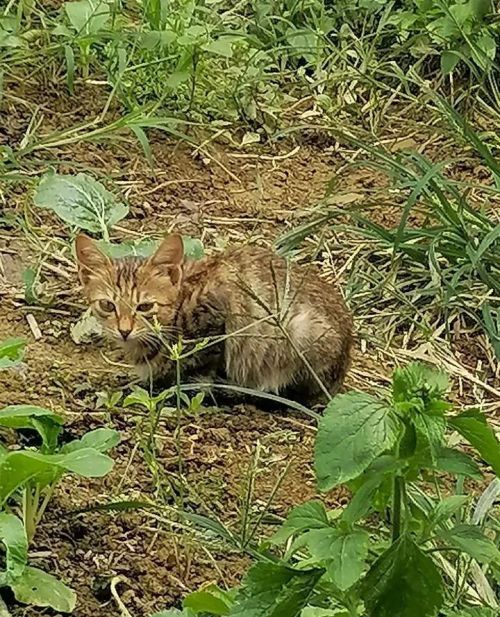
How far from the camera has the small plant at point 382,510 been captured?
2.05m

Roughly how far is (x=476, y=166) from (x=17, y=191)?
1.64 meters

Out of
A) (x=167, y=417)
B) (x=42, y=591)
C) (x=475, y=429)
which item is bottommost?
(x=167, y=417)

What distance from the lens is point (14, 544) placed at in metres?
2.56

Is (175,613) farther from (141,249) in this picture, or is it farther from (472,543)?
(141,249)

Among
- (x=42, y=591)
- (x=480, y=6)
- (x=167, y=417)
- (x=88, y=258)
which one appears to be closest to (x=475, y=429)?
(x=42, y=591)

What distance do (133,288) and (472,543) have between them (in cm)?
165

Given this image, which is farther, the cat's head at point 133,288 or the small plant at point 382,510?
the cat's head at point 133,288

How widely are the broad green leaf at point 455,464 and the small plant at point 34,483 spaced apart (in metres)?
0.74

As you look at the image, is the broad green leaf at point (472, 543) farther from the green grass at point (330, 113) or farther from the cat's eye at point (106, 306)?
the cat's eye at point (106, 306)

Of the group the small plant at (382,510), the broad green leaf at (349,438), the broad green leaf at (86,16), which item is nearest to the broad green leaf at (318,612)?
the small plant at (382,510)

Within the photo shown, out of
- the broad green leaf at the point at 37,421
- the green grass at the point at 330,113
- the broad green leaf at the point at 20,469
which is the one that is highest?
the broad green leaf at the point at 20,469

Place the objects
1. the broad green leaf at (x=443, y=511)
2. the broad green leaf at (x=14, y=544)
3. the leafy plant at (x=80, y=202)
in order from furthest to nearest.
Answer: the leafy plant at (x=80, y=202) → the broad green leaf at (x=14, y=544) → the broad green leaf at (x=443, y=511)

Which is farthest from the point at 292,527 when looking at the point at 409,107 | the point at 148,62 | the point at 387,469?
the point at 409,107

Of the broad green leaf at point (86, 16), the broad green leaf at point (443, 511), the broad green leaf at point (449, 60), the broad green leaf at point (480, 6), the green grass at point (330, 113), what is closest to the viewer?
the broad green leaf at point (443, 511)
